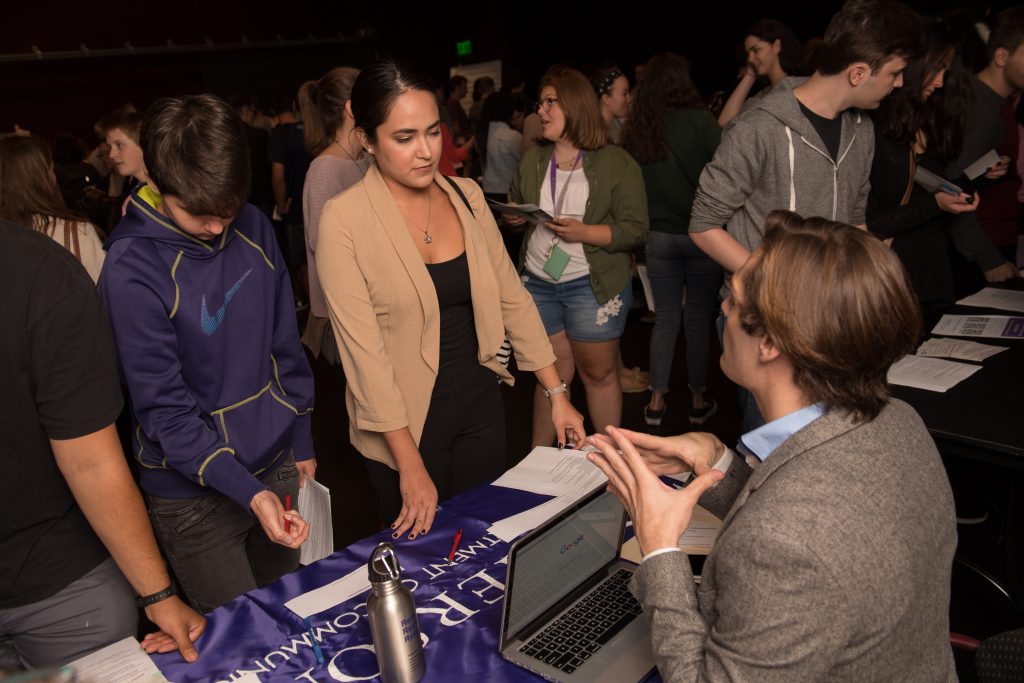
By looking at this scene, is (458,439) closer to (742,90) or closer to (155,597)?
(155,597)

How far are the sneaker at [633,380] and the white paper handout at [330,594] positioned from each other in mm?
2782

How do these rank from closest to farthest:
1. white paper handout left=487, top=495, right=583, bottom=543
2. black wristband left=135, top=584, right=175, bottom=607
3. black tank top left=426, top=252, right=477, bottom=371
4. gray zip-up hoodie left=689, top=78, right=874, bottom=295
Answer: black wristband left=135, top=584, right=175, bottom=607, white paper handout left=487, top=495, right=583, bottom=543, black tank top left=426, top=252, right=477, bottom=371, gray zip-up hoodie left=689, top=78, right=874, bottom=295

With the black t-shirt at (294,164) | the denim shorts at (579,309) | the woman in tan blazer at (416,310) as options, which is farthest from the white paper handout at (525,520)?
the black t-shirt at (294,164)

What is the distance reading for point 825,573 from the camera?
92 cm

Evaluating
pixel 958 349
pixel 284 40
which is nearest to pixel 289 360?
pixel 958 349

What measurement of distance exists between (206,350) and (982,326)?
2345 mm

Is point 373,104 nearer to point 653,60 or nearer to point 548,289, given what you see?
point 548,289

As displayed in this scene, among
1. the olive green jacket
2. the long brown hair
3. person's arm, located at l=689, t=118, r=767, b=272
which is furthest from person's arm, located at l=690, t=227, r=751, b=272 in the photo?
the long brown hair

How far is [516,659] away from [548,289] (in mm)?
1894

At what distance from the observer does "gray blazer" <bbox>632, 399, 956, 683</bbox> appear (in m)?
0.93

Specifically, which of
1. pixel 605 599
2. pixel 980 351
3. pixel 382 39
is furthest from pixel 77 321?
pixel 382 39

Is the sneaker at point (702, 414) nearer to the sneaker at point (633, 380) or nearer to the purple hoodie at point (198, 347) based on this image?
the sneaker at point (633, 380)

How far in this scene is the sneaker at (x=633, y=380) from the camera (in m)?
4.14

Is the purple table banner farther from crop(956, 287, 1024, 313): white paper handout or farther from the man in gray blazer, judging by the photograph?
crop(956, 287, 1024, 313): white paper handout
